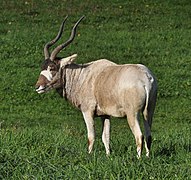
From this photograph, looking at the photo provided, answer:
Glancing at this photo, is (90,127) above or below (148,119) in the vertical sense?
below

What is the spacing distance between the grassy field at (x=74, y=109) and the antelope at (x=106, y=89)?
33cm

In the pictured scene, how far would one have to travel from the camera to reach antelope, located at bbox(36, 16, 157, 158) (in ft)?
33.1

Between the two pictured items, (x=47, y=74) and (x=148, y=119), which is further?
(x=47, y=74)

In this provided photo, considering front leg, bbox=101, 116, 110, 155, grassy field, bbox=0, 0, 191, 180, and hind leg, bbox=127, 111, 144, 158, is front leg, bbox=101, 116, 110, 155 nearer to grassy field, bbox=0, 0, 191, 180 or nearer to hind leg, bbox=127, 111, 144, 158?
grassy field, bbox=0, 0, 191, 180

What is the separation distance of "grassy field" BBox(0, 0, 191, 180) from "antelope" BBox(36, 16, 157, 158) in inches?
13.1

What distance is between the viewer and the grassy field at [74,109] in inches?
305

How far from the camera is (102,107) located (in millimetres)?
10867

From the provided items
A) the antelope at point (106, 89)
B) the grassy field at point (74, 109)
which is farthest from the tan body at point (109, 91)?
the grassy field at point (74, 109)

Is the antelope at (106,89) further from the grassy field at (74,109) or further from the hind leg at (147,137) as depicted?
the grassy field at (74,109)

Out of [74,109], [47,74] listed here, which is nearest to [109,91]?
[47,74]

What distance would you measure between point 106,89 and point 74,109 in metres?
6.86

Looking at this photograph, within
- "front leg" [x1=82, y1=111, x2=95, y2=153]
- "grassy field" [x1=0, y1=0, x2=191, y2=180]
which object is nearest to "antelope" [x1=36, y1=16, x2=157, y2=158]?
"front leg" [x1=82, y1=111, x2=95, y2=153]

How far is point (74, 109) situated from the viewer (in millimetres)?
17516

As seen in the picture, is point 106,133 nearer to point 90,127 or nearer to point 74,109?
point 90,127
